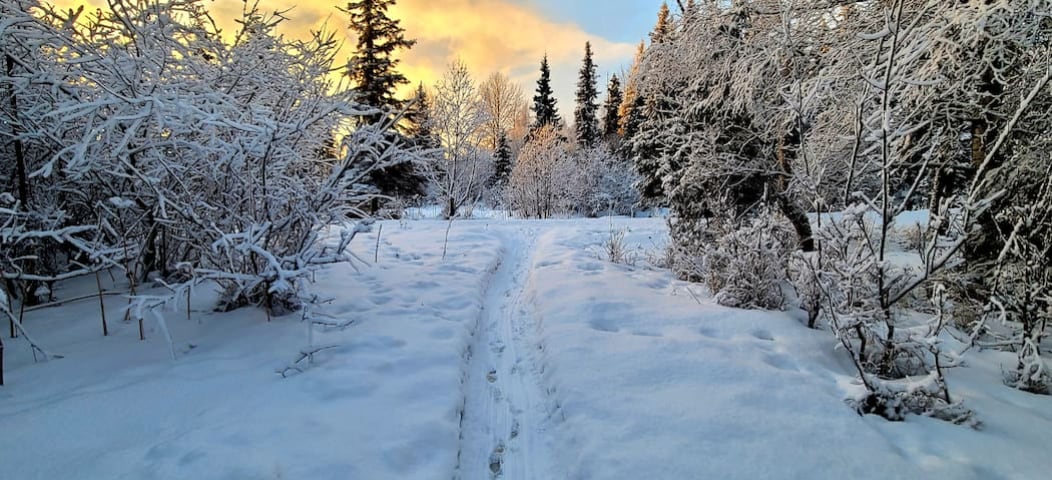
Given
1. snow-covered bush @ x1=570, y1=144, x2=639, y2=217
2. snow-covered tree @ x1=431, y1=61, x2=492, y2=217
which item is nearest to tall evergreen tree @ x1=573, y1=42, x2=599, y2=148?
snow-covered bush @ x1=570, y1=144, x2=639, y2=217

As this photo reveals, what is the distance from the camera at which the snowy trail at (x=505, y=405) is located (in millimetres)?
2561

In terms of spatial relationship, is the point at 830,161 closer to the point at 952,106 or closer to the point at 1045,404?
the point at 952,106

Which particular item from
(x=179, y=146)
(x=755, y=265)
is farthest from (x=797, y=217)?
(x=179, y=146)

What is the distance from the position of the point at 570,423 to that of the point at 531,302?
2705mm

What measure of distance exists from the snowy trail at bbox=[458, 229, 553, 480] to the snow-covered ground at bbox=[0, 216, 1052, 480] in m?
0.02

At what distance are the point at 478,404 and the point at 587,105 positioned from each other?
28735 millimetres

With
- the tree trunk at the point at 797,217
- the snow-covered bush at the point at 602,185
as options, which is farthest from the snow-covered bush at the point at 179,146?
the snow-covered bush at the point at 602,185

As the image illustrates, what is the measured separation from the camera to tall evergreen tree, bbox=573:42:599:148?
95.7 feet

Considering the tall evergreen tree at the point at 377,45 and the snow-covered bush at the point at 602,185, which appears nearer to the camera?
the tall evergreen tree at the point at 377,45

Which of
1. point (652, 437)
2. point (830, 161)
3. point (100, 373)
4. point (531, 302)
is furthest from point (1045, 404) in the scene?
point (100, 373)

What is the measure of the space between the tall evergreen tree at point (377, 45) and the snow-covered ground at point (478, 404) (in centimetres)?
1524

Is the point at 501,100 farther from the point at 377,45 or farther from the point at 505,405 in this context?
the point at 505,405

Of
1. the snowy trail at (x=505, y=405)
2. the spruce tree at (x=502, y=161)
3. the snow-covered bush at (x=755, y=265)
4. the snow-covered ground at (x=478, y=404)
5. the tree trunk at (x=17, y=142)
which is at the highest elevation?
the spruce tree at (x=502, y=161)

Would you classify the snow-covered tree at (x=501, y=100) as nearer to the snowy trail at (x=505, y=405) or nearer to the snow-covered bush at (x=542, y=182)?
the snow-covered bush at (x=542, y=182)
